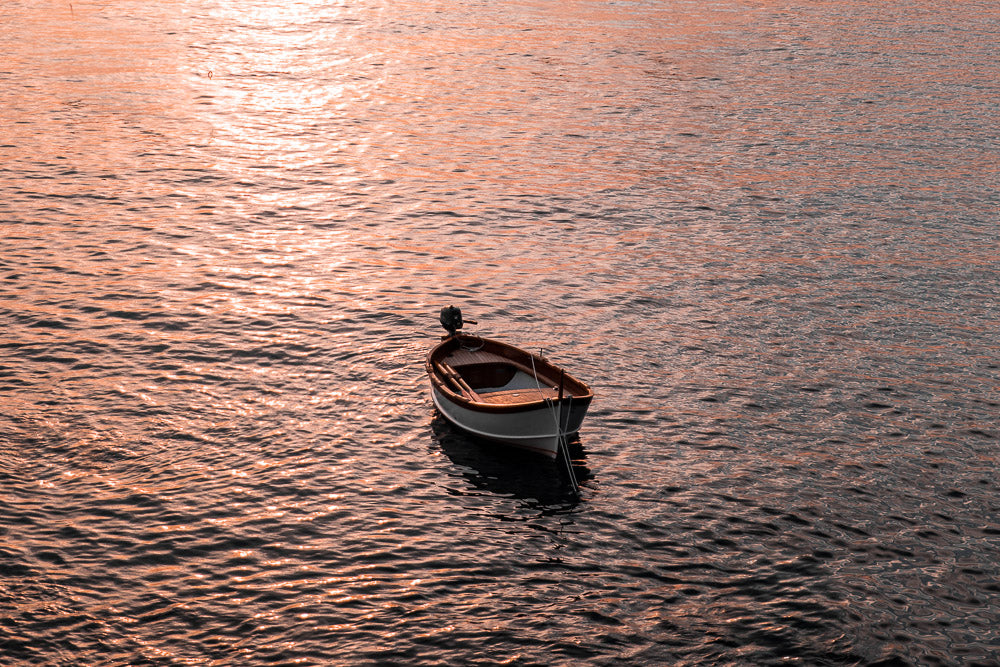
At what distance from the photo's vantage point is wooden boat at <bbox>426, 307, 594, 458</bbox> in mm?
33281

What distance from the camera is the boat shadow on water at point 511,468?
107 ft

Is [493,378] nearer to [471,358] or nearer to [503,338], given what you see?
[471,358]

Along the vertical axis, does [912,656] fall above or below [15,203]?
below

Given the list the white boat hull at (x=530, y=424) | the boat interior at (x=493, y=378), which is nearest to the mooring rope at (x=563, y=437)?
the white boat hull at (x=530, y=424)

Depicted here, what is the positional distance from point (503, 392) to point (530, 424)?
292 centimetres

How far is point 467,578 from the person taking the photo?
92.4 ft

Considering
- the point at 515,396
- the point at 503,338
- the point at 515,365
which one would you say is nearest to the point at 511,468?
the point at 515,396

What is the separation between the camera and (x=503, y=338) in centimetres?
4291

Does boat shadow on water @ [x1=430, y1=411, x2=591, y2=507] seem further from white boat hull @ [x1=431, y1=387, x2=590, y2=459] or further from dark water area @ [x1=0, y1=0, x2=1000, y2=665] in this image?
white boat hull @ [x1=431, y1=387, x2=590, y2=459]

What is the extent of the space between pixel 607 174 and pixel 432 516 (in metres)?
39.6

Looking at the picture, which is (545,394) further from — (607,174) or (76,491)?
→ (607,174)

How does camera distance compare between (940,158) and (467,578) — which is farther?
(940,158)

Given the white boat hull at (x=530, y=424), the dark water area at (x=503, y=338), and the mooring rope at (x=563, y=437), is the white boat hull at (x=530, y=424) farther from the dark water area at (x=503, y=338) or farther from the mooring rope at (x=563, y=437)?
the dark water area at (x=503, y=338)

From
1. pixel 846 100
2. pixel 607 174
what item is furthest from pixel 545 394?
pixel 846 100
